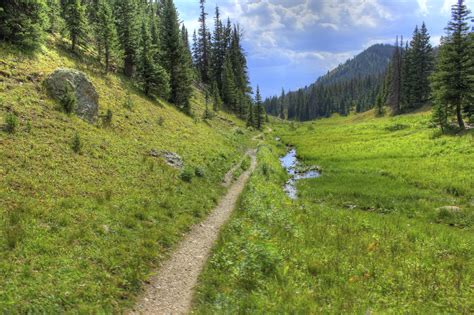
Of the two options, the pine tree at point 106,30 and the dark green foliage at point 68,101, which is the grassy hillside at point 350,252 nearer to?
the dark green foliage at point 68,101

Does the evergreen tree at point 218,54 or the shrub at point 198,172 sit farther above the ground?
the evergreen tree at point 218,54

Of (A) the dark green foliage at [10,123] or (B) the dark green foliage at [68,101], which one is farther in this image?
(B) the dark green foliage at [68,101]

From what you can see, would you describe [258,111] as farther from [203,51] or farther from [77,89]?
[77,89]

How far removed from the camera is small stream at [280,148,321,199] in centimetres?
2653

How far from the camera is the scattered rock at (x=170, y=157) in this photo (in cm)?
2294

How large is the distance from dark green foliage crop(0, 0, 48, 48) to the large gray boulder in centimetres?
608

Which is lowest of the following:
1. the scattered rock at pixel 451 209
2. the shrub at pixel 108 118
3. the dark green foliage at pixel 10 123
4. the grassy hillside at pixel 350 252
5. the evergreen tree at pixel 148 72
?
the scattered rock at pixel 451 209

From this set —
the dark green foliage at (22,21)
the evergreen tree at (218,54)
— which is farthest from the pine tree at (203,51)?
the dark green foliage at (22,21)

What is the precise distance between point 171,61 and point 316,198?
3632 cm

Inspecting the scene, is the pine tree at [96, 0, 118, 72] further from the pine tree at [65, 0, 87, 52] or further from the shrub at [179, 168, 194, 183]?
the shrub at [179, 168, 194, 183]

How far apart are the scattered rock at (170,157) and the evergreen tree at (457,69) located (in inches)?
1498

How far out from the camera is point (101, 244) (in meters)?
10.5

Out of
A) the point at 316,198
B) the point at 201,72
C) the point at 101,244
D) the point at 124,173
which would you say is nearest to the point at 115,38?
the point at 124,173

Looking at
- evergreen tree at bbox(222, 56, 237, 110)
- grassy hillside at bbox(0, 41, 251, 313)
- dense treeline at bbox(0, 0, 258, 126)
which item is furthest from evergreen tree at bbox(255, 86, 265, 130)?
grassy hillside at bbox(0, 41, 251, 313)
